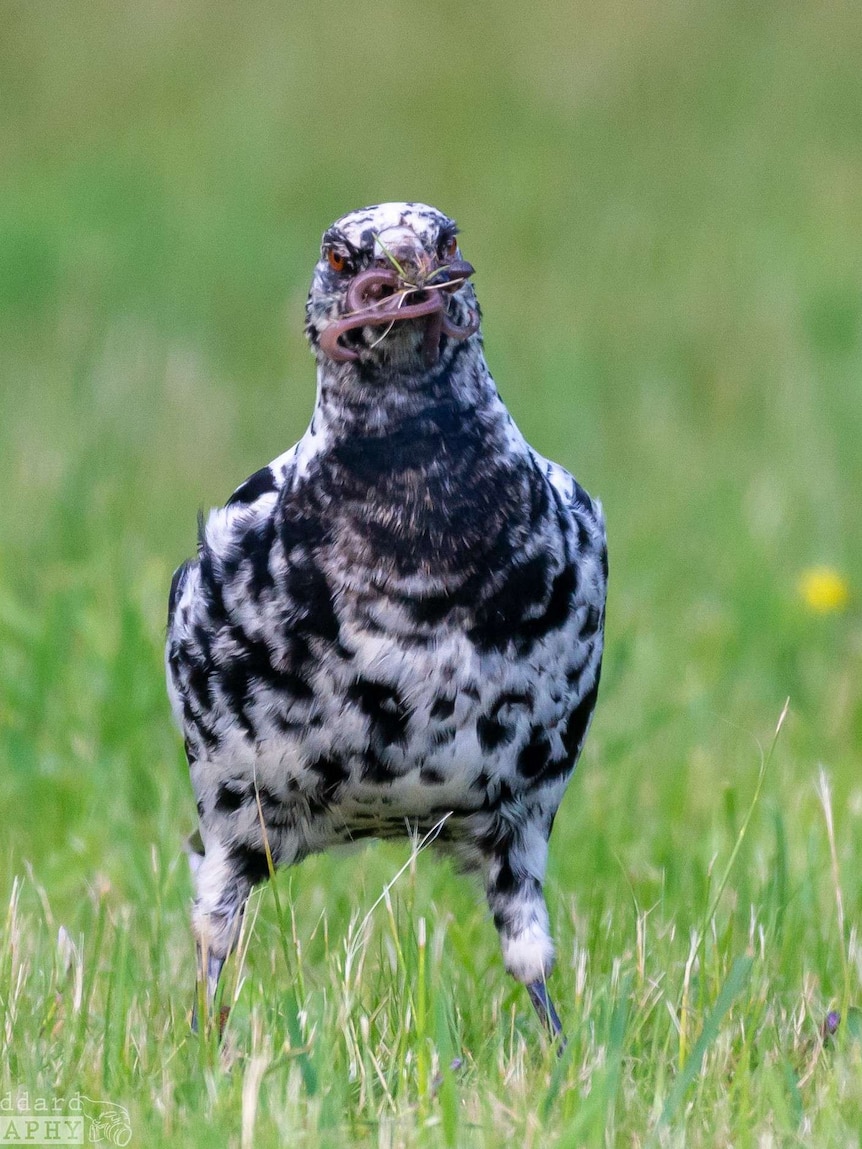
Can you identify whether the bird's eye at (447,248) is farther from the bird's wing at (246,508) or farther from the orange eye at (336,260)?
the bird's wing at (246,508)

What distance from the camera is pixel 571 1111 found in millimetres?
2523

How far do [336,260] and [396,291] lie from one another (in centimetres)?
17

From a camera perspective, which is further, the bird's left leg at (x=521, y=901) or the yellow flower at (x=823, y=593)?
the yellow flower at (x=823, y=593)

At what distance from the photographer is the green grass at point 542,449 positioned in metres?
2.78

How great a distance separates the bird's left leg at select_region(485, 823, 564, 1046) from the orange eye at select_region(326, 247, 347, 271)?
1.05 m

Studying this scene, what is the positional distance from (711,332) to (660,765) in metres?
5.12

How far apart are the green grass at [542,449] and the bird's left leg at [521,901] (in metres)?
0.10

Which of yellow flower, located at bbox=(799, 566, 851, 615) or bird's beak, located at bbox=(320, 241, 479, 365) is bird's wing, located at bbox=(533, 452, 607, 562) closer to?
bird's beak, located at bbox=(320, 241, 479, 365)

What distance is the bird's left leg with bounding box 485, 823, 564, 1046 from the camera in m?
3.32

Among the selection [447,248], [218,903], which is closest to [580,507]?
[447,248]

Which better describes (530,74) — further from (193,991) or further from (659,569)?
(193,991)

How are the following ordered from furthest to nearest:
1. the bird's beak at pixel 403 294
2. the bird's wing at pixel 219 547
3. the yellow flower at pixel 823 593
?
1. the yellow flower at pixel 823 593
2. the bird's wing at pixel 219 547
3. the bird's beak at pixel 403 294

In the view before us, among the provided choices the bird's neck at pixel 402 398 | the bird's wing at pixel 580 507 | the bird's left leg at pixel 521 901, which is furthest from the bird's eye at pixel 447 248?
the bird's left leg at pixel 521 901

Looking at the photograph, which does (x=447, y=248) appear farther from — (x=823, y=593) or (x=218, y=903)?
(x=823, y=593)
